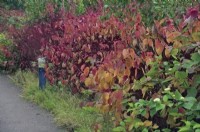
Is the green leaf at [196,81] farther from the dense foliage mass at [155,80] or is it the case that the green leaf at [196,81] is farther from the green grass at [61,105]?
the green grass at [61,105]

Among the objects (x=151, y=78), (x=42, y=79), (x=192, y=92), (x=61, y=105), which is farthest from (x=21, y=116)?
(x=192, y=92)

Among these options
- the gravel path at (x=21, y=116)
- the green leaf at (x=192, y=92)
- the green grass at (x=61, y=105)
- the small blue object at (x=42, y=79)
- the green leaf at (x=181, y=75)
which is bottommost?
the gravel path at (x=21, y=116)

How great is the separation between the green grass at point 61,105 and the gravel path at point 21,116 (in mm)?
112

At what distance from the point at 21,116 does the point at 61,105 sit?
0.61m

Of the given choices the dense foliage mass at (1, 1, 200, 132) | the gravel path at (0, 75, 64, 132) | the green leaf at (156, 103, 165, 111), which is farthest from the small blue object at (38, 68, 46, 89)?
the green leaf at (156, 103, 165, 111)

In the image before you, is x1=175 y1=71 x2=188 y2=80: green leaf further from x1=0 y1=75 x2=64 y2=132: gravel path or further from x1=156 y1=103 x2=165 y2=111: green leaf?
x1=0 y1=75 x2=64 y2=132: gravel path

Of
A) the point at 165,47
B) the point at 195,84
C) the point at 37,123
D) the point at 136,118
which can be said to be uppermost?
the point at 165,47

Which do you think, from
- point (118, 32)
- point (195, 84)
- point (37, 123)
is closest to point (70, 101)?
point (37, 123)

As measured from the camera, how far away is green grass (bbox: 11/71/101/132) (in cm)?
607

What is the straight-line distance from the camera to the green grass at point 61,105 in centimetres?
607

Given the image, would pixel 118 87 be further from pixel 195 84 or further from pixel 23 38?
pixel 23 38

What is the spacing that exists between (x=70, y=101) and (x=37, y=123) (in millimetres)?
667

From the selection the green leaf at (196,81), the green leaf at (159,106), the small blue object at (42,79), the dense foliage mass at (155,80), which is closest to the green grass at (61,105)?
the small blue object at (42,79)

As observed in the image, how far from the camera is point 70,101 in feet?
23.0
